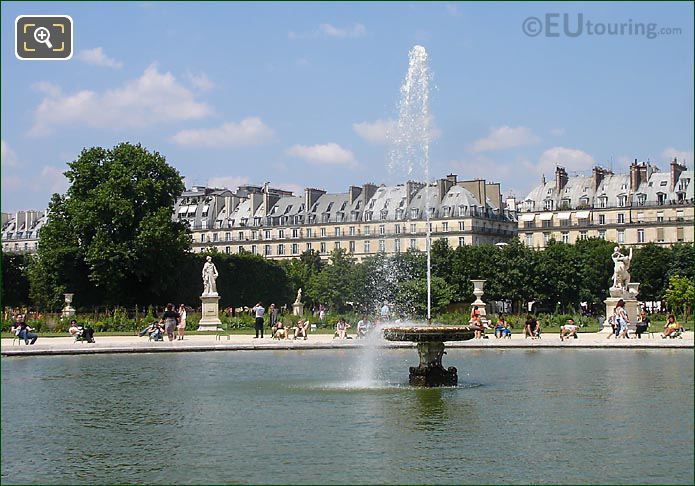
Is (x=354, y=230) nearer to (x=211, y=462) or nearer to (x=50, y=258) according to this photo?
(x=50, y=258)

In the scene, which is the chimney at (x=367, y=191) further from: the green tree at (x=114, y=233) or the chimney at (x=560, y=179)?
the green tree at (x=114, y=233)

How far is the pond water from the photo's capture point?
1060 cm

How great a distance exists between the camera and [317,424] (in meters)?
13.8

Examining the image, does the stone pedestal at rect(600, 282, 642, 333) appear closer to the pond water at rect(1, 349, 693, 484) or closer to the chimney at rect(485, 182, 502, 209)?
the pond water at rect(1, 349, 693, 484)

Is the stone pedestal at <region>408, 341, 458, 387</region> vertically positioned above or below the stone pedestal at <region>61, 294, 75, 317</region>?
below

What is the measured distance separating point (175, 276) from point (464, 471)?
45562 millimetres

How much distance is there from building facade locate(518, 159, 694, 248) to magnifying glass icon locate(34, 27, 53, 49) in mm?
78549

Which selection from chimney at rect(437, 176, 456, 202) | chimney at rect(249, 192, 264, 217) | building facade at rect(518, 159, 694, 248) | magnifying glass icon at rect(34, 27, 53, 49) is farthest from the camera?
→ chimney at rect(249, 192, 264, 217)

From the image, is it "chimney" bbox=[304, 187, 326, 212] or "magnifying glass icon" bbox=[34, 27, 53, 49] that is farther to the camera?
"chimney" bbox=[304, 187, 326, 212]

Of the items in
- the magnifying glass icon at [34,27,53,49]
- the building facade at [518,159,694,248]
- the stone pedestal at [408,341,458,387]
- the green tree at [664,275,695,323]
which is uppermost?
the building facade at [518,159,694,248]

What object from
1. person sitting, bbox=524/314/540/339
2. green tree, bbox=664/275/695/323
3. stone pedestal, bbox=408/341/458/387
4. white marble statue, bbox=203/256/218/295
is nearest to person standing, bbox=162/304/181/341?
white marble statue, bbox=203/256/218/295

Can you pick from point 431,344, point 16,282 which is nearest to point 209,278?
point 431,344

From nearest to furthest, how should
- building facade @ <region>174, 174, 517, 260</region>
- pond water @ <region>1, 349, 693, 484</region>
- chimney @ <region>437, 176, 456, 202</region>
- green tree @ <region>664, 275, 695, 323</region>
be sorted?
pond water @ <region>1, 349, 693, 484</region> → green tree @ <region>664, 275, 695, 323</region> → building facade @ <region>174, 174, 517, 260</region> → chimney @ <region>437, 176, 456, 202</region>

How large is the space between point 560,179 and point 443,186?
11498mm
